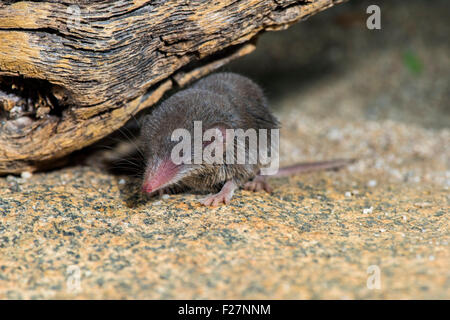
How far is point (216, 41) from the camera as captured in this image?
Answer: 3664 millimetres

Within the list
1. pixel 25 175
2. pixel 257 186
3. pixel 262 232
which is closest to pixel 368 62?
pixel 257 186

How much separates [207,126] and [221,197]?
58 centimetres

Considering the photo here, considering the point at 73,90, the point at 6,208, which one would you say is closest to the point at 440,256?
the point at 73,90

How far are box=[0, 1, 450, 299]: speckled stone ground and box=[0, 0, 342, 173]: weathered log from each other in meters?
0.52

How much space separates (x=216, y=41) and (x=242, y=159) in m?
1.00

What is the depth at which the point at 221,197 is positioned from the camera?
3.69 m

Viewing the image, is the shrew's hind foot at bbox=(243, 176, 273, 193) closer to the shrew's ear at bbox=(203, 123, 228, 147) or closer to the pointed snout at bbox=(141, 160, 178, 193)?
the shrew's ear at bbox=(203, 123, 228, 147)

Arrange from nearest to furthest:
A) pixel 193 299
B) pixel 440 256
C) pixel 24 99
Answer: pixel 193 299 → pixel 440 256 → pixel 24 99

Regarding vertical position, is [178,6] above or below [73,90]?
above

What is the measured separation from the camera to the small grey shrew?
3.51 m

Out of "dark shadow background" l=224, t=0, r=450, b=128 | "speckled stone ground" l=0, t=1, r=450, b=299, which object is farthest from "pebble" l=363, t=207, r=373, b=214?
"dark shadow background" l=224, t=0, r=450, b=128

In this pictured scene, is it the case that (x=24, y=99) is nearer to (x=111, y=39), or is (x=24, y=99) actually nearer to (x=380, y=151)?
(x=111, y=39)

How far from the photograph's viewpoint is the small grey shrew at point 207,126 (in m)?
3.51

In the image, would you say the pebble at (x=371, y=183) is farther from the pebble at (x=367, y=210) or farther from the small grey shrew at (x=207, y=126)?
the small grey shrew at (x=207, y=126)
